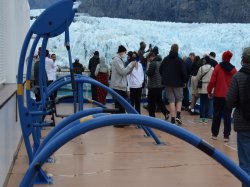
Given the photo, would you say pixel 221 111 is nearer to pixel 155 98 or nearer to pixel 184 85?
pixel 184 85

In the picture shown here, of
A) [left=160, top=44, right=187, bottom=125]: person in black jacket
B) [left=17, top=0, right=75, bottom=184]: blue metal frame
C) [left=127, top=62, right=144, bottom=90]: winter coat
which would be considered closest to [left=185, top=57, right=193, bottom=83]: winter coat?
[left=127, top=62, right=144, bottom=90]: winter coat

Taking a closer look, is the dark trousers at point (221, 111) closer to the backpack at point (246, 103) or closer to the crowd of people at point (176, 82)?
the crowd of people at point (176, 82)

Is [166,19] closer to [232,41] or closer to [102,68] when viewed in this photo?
[232,41]

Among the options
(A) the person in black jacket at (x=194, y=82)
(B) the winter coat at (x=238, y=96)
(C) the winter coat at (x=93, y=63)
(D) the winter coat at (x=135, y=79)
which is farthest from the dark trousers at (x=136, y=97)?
(B) the winter coat at (x=238, y=96)

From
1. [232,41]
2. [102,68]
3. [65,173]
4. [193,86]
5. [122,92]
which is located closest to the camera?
[65,173]

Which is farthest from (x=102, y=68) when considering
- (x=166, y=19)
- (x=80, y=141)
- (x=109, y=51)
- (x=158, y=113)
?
(x=166, y=19)

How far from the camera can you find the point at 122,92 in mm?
10977

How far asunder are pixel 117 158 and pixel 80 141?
166 centimetres

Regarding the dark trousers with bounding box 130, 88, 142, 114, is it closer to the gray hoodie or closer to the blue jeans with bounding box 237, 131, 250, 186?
the gray hoodie

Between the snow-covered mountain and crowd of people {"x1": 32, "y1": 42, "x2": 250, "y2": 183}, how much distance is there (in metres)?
19.1

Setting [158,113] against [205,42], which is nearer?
[158,113]

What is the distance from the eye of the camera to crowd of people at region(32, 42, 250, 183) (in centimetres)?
571

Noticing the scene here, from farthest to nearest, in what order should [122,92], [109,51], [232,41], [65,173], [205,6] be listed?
[205,6], [232,41], [109,51], [122,92], [65,173]

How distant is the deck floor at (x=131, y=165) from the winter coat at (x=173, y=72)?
1.34 metres
